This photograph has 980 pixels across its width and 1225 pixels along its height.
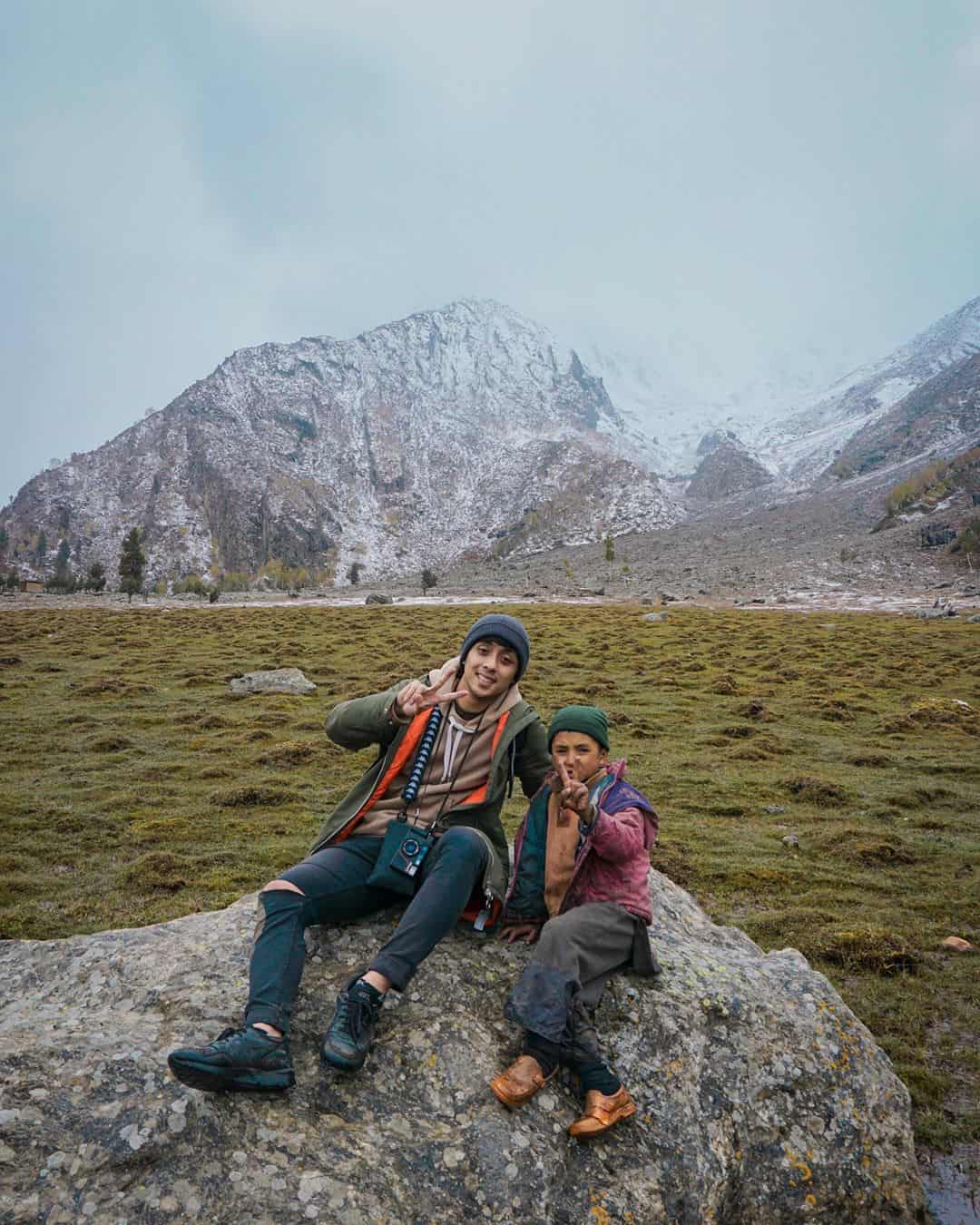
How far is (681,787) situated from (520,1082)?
44.0 feet

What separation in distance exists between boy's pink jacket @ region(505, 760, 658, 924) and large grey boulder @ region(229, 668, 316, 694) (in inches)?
829

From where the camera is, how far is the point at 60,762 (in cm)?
1711

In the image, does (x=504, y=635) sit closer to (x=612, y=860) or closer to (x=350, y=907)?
(x=612, y=860)

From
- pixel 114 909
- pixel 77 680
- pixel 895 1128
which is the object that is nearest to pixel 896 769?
pixel 895 1128

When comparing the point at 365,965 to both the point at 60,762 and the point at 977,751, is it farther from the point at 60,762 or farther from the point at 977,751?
the point at 977,751

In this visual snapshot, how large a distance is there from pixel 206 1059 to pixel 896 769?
18941mm

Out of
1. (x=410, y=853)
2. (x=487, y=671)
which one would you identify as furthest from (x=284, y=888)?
(x=487, y=671)

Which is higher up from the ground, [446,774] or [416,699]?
[416,699]

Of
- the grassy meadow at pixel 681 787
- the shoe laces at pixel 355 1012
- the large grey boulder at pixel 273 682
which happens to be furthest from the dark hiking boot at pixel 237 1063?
the large grey boulder at pixel 273 682

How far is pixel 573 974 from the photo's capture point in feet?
15.2

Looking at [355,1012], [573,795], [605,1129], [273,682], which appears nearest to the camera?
[605,1129]

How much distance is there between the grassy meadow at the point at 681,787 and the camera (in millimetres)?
9320

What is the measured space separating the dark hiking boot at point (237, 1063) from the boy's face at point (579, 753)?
282 cm

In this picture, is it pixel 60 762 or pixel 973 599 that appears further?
pixel 973 599
